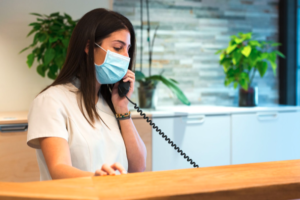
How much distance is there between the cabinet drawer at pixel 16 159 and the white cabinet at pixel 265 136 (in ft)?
4.94

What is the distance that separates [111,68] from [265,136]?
171 centimetres

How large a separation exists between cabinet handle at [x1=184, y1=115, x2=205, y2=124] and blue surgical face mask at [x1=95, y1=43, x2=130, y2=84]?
1027 millimetres

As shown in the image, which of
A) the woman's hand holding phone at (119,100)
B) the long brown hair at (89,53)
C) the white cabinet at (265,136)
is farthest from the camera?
the white cabinet at (265,136)

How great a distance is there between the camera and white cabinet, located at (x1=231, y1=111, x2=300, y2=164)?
2.48m

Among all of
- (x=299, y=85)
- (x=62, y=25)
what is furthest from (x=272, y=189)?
(x=299, y=85)

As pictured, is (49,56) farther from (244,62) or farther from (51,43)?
(244,62)

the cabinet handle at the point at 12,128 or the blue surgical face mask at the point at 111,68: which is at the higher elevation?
the blue surgical face mask at the point at 111,68

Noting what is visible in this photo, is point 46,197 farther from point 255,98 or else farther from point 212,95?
point 212,95

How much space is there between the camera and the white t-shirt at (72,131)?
43.8 inches

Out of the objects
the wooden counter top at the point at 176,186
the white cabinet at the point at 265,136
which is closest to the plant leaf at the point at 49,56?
the white cabinet at the point at 265,136

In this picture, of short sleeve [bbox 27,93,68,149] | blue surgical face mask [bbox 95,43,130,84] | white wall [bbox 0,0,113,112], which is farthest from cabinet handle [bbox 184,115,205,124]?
short sleeve [bbox 27,93,68,149]

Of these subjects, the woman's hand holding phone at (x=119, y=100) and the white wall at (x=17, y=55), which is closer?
the woman's hand holding phone at (x=119, y=100)

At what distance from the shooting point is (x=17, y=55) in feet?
7.70

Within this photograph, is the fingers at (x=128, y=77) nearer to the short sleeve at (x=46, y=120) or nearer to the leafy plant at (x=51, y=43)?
the short sleeve at (x=46, y=120)
